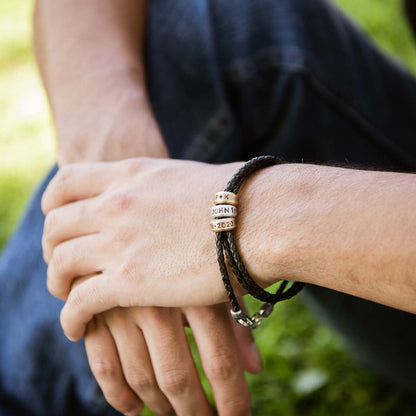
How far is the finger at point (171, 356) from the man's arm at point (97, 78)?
0.43 meters

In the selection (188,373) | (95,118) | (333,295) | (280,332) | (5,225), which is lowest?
(280,332)

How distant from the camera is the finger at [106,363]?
1.03 meters

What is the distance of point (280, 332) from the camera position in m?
2.01

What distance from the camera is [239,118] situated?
136 cm

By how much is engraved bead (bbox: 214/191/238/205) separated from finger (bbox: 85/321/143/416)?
1.33 feet

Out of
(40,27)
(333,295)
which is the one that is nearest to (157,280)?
(333,295)

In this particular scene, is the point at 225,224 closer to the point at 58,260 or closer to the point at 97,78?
the point at 58,260

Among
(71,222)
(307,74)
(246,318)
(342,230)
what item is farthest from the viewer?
(307,74)

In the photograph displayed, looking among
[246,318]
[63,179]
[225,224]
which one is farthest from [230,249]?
[63,179]

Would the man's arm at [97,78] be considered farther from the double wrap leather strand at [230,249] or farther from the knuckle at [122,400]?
the knuckle at [122,400]

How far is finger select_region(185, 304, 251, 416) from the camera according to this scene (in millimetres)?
980

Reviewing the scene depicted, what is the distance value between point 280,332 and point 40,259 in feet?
3.75

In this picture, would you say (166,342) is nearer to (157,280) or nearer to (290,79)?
(157,280)

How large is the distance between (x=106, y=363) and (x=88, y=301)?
16 centimetres
